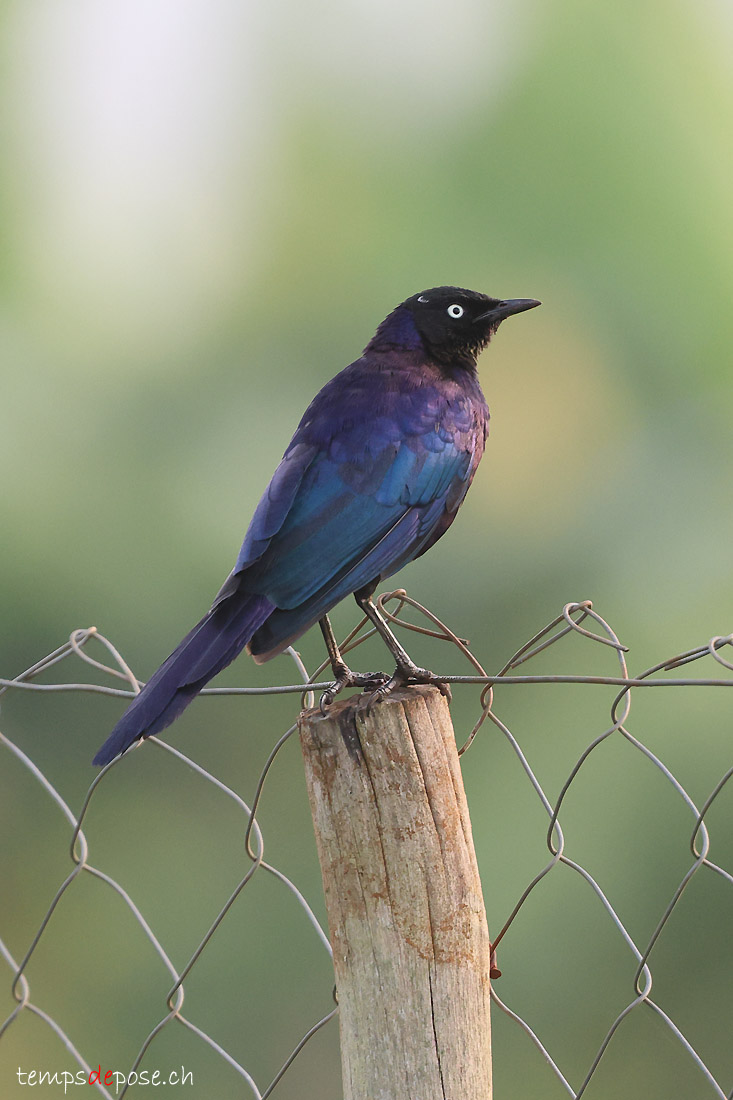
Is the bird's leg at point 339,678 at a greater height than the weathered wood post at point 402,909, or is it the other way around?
the bird's leg at point 339,678

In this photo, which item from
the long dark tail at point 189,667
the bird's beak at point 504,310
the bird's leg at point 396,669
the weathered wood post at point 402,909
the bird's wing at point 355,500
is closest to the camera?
the weathered wood post at point 402,909

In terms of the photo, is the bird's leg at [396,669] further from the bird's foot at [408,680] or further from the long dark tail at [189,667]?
the long dark tail at [189,667]

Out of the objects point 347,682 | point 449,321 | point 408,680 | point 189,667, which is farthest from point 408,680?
point 449,321

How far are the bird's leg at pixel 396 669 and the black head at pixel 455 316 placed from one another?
2.09 ft

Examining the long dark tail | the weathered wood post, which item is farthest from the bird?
the weathered wood post

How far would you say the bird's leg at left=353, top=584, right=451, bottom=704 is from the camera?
1633 mm

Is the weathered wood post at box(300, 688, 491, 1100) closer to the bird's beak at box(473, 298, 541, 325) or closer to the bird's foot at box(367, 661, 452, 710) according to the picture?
the bird's foot at box(367, 661, 452, 710)

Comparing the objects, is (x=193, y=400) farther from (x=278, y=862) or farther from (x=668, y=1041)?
(x=668, y=1041)

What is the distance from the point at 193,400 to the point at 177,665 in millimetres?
4087

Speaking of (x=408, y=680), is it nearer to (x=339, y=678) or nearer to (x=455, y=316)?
(x=339, y=678)

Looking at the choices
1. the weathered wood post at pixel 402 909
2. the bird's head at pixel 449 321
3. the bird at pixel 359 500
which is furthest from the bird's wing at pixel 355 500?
the weathered wood post at pixel 402 909

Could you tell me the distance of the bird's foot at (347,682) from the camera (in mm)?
1710

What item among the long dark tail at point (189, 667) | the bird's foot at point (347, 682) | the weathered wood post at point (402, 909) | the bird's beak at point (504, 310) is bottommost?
the weathered wood post at point (402, 909)

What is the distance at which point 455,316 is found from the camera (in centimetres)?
240
